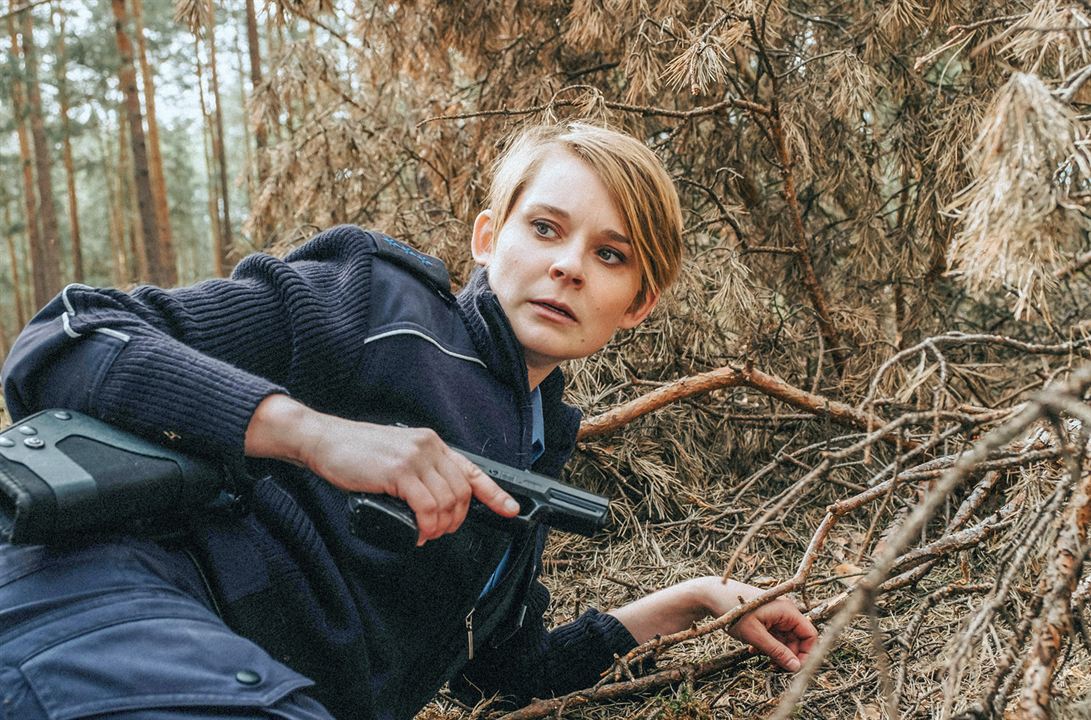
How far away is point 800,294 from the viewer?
3.78 meters

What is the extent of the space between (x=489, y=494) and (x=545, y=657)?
3.05 feet

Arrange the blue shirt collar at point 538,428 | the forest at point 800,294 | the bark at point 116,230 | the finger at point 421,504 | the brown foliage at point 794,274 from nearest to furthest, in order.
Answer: the finger at point 421,504 < the forest at point 800,294 < the brown foliage at point 794,274 < the blue shirt collar at point 538,428 < the bark at point 116,230

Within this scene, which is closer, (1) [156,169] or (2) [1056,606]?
(2) [1056,606]

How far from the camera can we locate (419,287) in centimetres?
173

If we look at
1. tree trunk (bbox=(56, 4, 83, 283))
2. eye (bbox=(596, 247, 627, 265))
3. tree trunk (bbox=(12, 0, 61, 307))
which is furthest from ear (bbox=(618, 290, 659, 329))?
tree trunk (bbox=(56, 4, 83, 283))

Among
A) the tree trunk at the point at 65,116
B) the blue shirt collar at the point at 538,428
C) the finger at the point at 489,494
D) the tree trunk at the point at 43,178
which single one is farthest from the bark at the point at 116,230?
the finger at the point at 489,494

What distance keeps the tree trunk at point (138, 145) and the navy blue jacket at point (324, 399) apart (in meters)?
9.13

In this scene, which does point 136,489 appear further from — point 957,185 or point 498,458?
point 957,185

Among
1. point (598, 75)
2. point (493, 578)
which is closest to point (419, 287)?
point (493, 578)

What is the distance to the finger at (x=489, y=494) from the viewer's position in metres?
1.28

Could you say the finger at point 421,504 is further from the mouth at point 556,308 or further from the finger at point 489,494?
the mouth at point 556,308

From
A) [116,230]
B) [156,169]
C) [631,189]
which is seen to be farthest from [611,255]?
[116,230]

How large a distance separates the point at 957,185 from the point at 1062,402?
2593mm

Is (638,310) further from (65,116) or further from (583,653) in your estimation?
(65,116)
